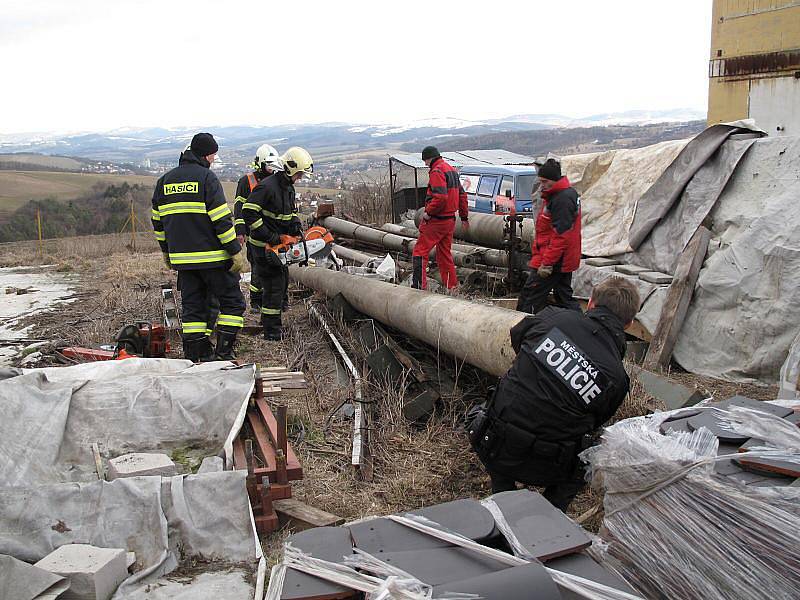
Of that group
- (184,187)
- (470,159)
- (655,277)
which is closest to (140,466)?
(184,187)

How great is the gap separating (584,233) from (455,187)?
174cm

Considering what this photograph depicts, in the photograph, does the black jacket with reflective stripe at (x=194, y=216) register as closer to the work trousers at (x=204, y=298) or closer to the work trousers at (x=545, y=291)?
the work trousers at (x=204, y=298)

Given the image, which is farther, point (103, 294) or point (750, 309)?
point (103, 294)

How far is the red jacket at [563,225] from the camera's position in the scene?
21.4 feet

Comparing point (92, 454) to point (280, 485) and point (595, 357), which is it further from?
point (595, 357)

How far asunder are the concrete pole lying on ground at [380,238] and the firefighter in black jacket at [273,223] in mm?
2927

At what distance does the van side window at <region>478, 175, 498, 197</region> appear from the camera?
48.1 ft

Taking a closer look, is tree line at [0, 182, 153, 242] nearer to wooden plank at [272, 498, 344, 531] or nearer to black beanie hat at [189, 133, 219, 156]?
black beanie hat at [189, 133, 219, 156]

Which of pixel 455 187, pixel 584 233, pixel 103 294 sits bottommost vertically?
pixel 103 294

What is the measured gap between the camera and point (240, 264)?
589 cm

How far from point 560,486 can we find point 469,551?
1.54 meters

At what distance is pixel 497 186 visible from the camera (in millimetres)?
14555

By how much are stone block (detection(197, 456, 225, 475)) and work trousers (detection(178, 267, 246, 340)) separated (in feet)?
7.52

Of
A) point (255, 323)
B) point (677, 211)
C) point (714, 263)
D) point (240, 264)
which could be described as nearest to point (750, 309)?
point (714, 263)
